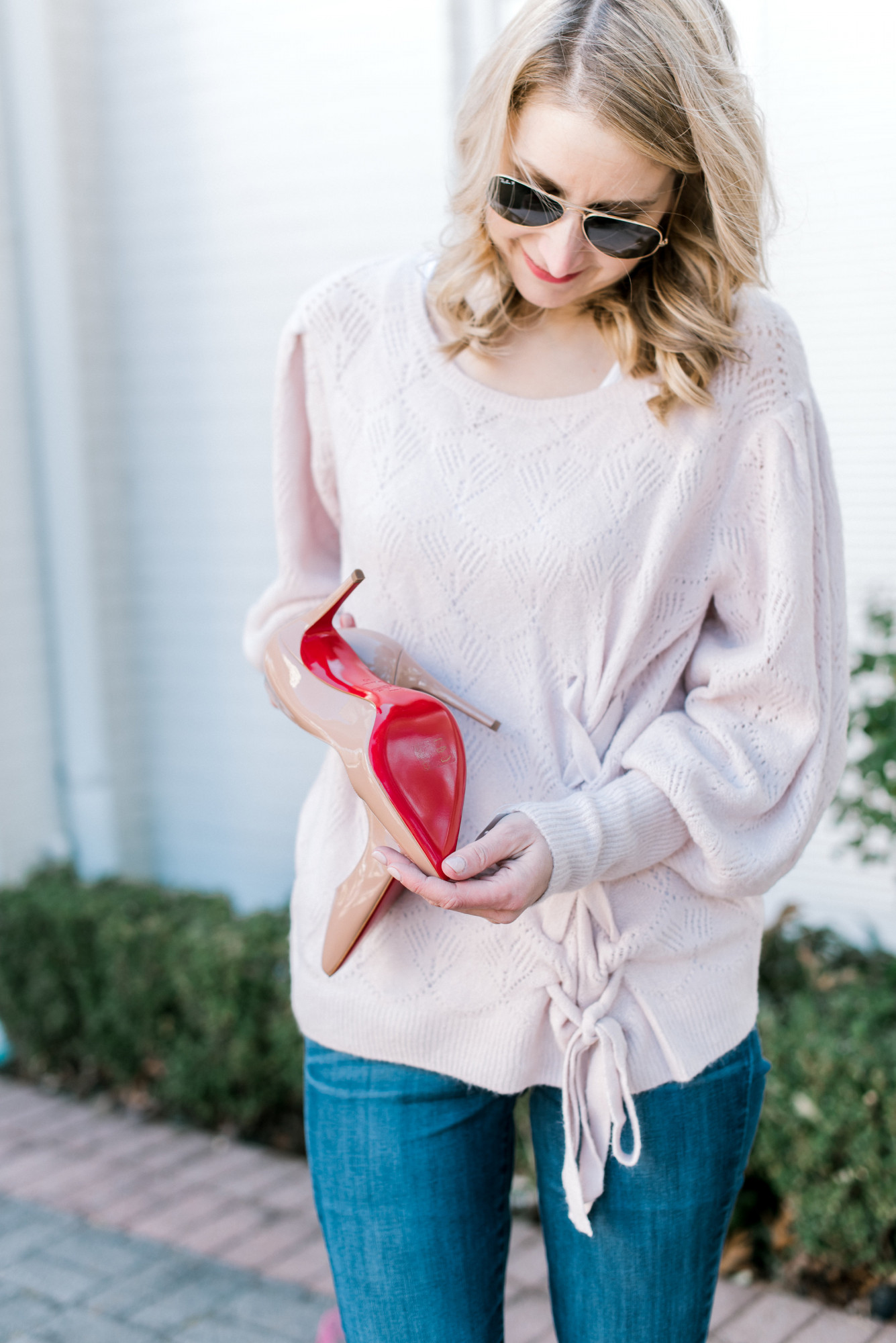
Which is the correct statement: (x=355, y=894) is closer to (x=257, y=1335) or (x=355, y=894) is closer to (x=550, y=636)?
(x=550, y=636)

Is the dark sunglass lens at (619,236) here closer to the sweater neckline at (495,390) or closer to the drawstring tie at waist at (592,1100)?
the sweater neckline at (495,390)

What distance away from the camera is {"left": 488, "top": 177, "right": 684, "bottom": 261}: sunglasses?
132 cm

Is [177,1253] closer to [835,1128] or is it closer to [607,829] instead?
[835,1128]

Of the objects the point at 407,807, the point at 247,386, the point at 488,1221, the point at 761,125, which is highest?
the point at 761,125

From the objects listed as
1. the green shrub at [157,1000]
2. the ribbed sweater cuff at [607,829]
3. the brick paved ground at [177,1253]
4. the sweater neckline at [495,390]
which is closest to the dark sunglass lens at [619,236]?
the sweater neckline at [495,390]

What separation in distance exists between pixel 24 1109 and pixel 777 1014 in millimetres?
2189

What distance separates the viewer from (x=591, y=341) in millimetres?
1492

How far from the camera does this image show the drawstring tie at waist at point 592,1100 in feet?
4.44

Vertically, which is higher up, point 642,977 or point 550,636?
point 550,636

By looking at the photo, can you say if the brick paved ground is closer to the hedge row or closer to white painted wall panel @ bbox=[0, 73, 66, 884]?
the hedge row

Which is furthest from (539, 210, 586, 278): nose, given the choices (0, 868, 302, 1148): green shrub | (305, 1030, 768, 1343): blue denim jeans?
(0, 868, 302, 1148): green shrub

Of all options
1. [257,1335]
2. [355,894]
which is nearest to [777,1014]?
[257,1335]

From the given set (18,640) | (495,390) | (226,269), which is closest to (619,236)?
(495,390)

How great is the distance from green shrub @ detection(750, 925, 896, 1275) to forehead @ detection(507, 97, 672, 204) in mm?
1829
